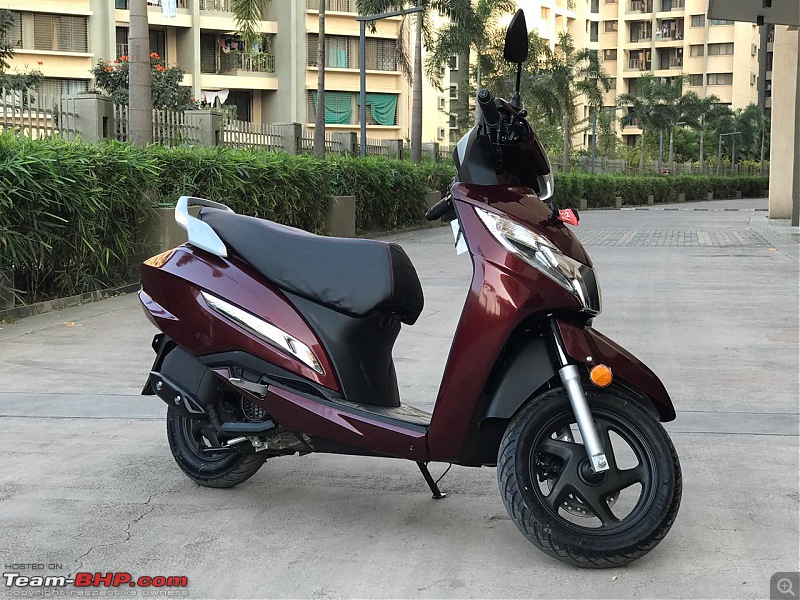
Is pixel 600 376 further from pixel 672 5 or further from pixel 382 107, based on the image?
pixel 672 5

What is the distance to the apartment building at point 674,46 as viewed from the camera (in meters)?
93.9

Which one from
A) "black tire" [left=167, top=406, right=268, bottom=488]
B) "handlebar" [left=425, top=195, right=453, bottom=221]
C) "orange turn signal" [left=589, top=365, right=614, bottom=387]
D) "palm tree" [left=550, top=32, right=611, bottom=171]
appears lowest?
"black tire" [left=167, top=406, right=268, bottom=488]

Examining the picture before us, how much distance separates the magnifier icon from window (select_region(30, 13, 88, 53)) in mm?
48391

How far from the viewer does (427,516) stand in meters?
3.92

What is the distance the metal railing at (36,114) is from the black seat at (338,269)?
800 cm

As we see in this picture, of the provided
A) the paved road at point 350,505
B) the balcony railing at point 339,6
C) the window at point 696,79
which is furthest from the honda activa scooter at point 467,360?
the window at point 696,79

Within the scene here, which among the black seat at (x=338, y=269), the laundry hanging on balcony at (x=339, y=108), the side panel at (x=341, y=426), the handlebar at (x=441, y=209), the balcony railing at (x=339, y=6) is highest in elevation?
the balcony railing at (x=339, y=6)

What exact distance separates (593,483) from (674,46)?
98.9m

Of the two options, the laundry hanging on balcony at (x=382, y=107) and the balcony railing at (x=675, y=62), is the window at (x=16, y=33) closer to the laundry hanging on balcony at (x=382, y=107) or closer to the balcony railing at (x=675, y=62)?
the laundry hanging on balcony at (x=382, y=107)

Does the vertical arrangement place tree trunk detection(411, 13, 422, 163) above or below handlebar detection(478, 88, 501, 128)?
above

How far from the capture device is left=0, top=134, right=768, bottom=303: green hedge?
28.3ft

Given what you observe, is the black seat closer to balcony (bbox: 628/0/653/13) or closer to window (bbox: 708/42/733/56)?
window (bbox: 708/42/733/56)

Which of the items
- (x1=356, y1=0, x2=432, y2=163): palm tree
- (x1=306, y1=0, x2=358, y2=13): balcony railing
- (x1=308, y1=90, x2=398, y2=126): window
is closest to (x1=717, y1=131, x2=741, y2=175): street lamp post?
(x1=308, y1=90, x2=398, y2=126): window

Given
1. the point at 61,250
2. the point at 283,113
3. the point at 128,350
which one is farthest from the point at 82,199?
the point at 283,113
